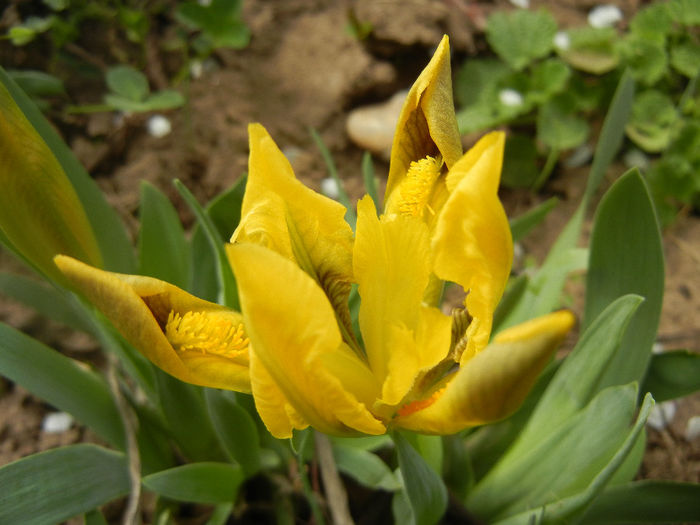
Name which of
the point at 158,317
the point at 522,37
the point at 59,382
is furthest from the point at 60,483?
the point at 522,37

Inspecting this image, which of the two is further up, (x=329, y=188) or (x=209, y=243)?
(x=209, y=243)

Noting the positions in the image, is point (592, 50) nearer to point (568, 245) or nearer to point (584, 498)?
point (568, 245)

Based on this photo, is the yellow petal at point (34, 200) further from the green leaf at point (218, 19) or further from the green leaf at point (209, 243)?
the green leaf at point (218, 19)

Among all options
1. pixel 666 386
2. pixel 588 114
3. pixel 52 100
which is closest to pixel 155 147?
pixel 52 100

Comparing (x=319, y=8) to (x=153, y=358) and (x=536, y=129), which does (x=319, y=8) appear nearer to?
(x=536, y=129)

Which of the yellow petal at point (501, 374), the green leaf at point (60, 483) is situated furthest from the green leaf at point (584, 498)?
the green leaf at point (60, 483)
